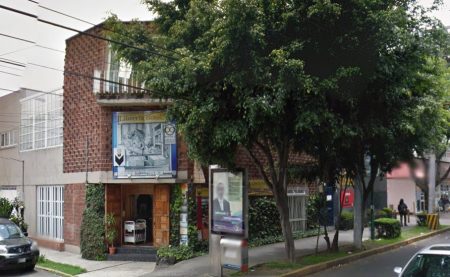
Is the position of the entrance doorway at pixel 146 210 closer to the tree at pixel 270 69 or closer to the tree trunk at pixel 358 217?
the tree at pixel 270 69

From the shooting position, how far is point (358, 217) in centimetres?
1795

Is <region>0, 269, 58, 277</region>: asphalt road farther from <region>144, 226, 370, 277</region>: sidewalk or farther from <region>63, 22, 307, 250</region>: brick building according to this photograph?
<region>144, 226, 370, 277</region>: sidewalk

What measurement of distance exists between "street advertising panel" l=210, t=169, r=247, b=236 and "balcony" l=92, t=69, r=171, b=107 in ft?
A: 14.7

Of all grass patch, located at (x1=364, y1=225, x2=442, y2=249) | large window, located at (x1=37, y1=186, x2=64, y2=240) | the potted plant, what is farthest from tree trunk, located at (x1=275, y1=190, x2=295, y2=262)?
large window, located at (x1=37, y1=186, x2=64, y2=240)

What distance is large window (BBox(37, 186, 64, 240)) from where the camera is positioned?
70.3 feet

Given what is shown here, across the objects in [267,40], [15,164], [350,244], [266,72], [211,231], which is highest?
[267,40]

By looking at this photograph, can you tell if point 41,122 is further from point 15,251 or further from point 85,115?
point 15,251

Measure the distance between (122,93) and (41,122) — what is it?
7.46 m

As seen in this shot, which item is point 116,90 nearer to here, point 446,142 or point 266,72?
point 266,72

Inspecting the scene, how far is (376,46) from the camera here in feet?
38.6

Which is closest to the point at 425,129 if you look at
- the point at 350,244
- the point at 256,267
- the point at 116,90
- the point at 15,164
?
the point at 350,244

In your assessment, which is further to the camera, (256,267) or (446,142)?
(446,142)

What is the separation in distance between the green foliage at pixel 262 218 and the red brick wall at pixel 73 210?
6.18m

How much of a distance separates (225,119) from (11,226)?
950 cm
